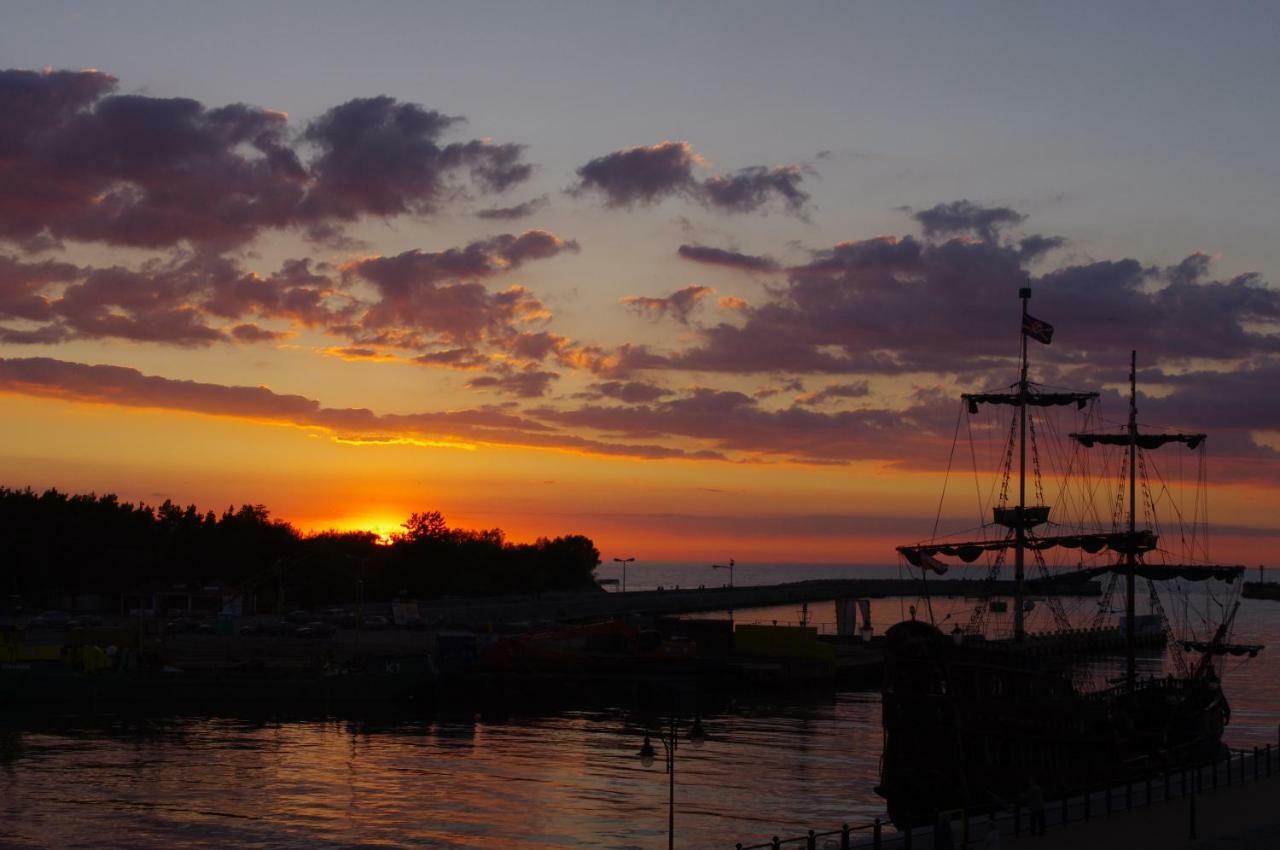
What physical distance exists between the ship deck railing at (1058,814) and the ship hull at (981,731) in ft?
5.54

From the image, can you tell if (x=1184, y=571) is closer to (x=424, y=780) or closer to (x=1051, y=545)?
(x=1051, y=545)

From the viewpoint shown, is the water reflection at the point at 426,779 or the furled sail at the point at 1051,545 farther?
the furled sail at the point at 1051,545

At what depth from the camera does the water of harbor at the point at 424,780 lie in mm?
54562

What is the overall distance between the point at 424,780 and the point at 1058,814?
34.0 metres

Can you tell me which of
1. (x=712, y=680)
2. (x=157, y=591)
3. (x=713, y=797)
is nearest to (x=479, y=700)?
(x=712, y=680)

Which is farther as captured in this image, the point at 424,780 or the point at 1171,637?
the point at 1171,637

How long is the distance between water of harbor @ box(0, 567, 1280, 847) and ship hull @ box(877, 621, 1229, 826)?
595cm

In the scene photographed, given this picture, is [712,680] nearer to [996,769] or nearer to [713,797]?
[713,797]

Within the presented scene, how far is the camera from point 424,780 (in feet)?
219

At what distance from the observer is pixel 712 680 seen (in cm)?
10881

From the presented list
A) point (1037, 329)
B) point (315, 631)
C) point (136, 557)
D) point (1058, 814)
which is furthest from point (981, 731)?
point (136, 557)

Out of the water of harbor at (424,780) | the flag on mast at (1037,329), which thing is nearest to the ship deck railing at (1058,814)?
the water of harbor at (424,780)

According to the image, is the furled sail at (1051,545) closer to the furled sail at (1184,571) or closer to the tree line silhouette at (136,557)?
the furled sail at (1184,571)

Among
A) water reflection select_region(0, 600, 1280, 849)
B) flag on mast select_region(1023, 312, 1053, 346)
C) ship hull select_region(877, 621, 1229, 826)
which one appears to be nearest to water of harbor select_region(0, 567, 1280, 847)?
water reflection select_region(0, 600, 1280, 849)
